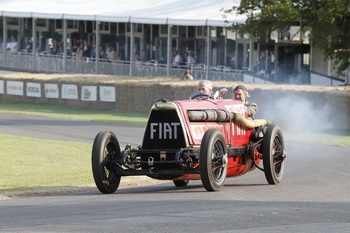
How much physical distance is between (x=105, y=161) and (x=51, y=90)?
23.9 metres

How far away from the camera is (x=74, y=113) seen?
1212 inches

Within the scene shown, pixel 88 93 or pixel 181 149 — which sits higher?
pixel 181 149

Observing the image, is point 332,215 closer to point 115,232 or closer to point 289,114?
point 115,232

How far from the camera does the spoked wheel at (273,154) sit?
11.9m

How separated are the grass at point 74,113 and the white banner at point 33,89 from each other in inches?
24.8

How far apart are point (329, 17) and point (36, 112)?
37.7 ft

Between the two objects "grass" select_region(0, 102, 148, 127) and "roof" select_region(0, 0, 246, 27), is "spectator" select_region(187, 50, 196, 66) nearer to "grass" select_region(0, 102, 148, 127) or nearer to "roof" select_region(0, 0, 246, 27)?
"roof" select_region(0, 0, 246, 27)

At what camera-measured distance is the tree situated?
2964cm

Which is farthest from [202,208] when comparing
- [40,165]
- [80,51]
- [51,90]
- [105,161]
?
[80,51]

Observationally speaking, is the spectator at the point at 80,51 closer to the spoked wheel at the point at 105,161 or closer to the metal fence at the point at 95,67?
the metal fence at the point at 95,67

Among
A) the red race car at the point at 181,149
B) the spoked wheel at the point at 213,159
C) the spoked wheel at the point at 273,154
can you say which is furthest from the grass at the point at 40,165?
the spoked wheel at the point at 273,154

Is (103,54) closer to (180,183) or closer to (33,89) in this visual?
(33,89)

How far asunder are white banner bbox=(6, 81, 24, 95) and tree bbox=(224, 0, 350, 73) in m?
10.2

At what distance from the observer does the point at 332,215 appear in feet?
28.8
